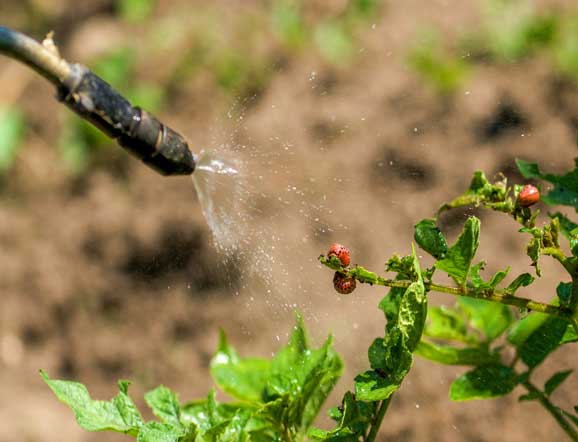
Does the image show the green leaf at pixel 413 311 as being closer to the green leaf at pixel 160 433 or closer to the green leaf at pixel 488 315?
the green leaf at pixel 160 433

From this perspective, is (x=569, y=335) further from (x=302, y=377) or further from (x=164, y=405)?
(x=164, y=405)

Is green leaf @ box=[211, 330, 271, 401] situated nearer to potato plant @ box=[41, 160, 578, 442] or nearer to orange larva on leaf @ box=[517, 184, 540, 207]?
potato plant @ box=[41, 160, 578, 442]

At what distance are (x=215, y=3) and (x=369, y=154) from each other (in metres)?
1.43

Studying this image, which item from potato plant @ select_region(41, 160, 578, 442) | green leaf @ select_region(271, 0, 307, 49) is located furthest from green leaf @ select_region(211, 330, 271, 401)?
green leaf @ select_region(271, 0, 307, 49)

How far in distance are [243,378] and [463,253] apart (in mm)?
502

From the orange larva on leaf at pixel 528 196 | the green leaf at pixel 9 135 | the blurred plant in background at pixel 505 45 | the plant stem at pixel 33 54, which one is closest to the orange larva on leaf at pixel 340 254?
the orange larva on leaf at pixel 528 196

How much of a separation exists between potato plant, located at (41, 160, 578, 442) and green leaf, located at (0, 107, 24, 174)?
331cm

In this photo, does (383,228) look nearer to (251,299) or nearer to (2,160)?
(251,299)

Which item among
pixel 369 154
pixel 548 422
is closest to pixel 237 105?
Result: pixel 369 154

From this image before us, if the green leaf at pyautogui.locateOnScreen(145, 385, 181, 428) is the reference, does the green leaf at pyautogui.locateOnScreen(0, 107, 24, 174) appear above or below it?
above

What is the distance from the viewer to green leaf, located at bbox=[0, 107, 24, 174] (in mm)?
4535

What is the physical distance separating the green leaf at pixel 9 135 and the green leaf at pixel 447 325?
135 inches

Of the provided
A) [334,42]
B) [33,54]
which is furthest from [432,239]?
[334,42]

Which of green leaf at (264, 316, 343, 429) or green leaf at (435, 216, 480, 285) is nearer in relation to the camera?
green leaf at (435, 216, 480, 285)
